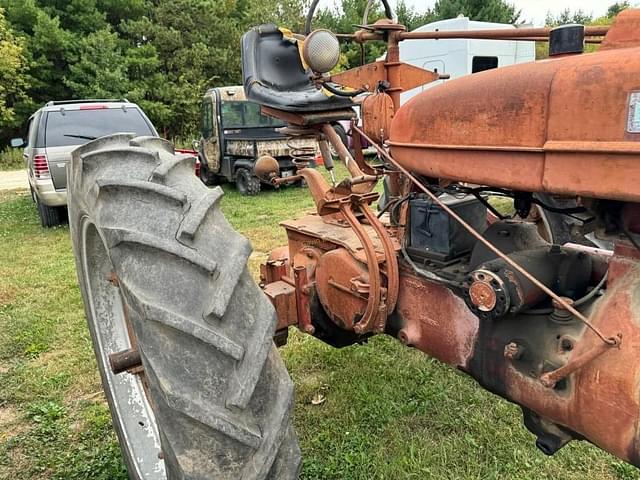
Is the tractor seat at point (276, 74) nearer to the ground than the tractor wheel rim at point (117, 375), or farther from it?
farther from it

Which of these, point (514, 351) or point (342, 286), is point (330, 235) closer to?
point (342, 286)

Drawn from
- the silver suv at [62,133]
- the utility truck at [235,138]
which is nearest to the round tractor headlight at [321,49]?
the silver suv at [62,133]

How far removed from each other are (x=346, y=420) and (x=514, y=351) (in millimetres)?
1375

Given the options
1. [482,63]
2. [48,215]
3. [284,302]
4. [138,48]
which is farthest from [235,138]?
[138,48]

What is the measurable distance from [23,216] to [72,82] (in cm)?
1565

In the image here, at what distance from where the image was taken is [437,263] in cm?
188

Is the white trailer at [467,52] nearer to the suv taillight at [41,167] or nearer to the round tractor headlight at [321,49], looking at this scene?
the suv taillight at [41,167]

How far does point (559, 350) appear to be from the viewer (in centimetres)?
143

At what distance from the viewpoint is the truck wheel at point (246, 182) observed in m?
10.0

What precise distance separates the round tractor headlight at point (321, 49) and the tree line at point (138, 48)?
62.5 ft

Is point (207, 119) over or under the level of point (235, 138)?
over

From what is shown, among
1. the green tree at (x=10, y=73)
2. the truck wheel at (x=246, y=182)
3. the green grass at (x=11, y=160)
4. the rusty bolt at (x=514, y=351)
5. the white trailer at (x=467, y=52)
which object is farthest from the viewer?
the green tree at (x=10, y=73)

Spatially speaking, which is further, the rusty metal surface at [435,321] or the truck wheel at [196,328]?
the rusty metal surface at [435,321]

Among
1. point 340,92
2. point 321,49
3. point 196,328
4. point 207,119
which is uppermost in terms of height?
point 321,49
